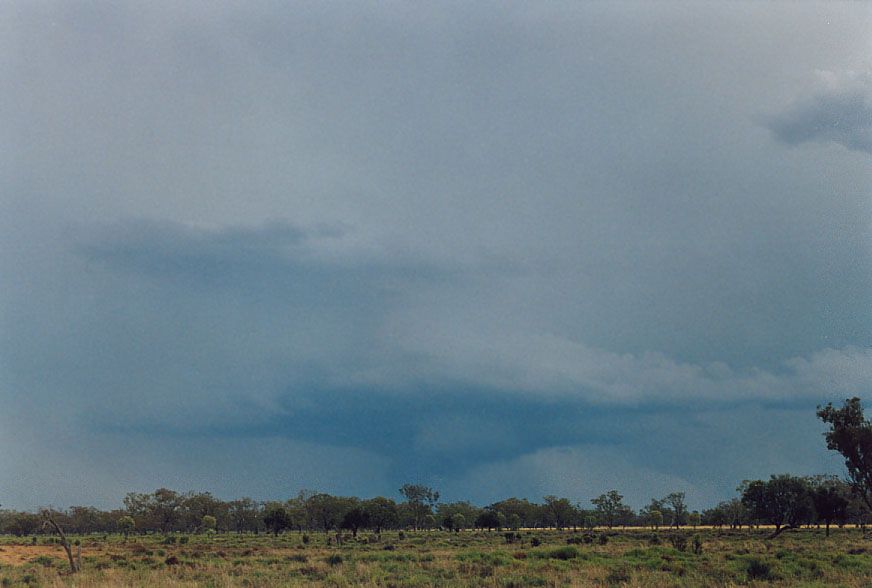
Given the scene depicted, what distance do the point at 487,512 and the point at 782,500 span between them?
215 feet

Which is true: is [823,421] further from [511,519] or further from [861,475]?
[511,519]

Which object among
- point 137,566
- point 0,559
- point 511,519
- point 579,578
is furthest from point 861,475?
point 511,519

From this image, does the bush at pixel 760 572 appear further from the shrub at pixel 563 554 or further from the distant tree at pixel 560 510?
the distant tree at pixel 560 510

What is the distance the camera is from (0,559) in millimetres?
47188

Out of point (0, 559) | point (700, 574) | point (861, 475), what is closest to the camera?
point (700, 574)

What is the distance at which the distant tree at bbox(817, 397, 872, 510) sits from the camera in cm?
4903

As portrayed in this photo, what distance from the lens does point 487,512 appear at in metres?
139

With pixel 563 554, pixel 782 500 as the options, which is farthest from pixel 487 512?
pixel 563 554

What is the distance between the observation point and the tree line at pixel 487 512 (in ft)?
167

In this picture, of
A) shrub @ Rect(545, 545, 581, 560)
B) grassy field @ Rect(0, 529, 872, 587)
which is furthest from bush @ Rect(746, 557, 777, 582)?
shrub @ Rect(545, 545, 581, 560)

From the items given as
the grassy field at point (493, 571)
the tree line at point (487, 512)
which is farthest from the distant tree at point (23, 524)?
the grassy field at point (493, 571)

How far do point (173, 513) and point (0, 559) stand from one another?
119747 millimetres

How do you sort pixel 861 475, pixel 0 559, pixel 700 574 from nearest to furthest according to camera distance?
pixel 700 574
pixel 0 559
pixel 861 475

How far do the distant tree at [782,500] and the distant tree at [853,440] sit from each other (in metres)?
37.4
